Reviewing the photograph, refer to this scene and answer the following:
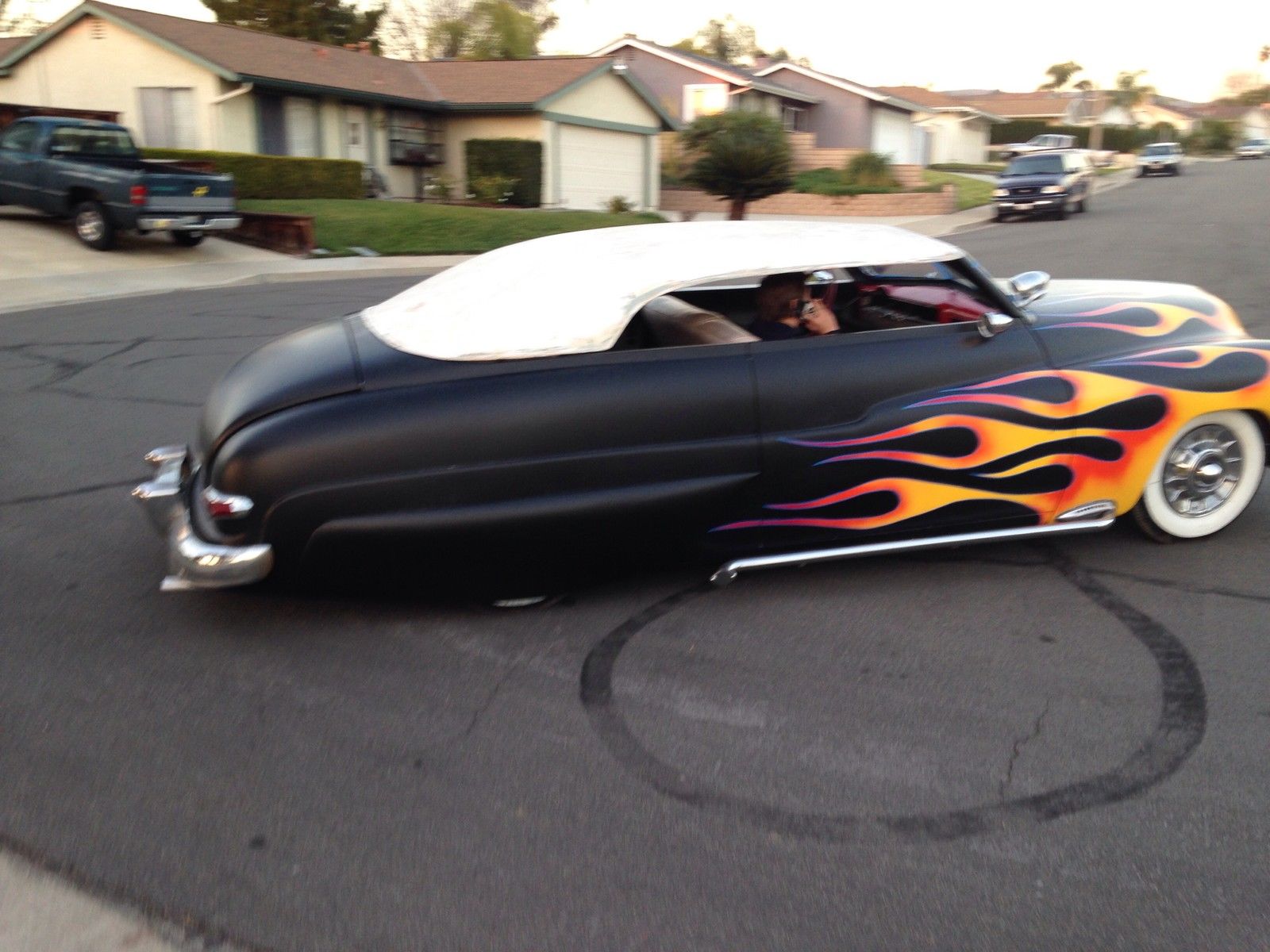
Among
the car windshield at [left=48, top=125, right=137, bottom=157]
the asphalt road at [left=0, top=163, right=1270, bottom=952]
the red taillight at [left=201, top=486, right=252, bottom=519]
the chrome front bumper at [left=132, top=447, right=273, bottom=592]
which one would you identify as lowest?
the asphalt road at [left=0, top=163, right=1270, bottom=952]

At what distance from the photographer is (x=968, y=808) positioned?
289 cm

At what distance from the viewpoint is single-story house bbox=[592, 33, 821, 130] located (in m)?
38.5

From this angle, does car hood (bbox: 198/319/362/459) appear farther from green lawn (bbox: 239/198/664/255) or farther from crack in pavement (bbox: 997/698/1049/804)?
green lawn (bbox: 239/198/664/255)

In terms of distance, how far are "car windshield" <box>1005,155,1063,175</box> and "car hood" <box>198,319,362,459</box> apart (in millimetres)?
25352

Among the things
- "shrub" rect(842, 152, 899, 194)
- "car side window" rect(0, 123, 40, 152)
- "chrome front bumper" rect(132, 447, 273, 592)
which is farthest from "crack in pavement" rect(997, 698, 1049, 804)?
"shrub" rect(842, 152, 899, 194)

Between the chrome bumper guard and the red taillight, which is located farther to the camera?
the chrome bumper guard

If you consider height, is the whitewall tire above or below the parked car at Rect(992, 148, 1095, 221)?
below

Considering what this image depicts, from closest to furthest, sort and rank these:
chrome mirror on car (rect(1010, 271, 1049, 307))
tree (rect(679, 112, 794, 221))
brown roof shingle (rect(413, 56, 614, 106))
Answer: chrome mirror on car (rect(1010, 271, 1049, 307)) < tree (rect(679, 112, 794, 221)) < brown roof shingle (rect(413, 56, 614, 106))

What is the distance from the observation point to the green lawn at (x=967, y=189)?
31.0 meters

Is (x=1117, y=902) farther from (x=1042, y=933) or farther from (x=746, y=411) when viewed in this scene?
(x=746, y=411)

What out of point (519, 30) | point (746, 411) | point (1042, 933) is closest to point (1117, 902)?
point (1042, 933)

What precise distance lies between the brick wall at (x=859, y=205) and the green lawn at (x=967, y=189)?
3.98ft

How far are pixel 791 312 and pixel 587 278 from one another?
2.73 ft

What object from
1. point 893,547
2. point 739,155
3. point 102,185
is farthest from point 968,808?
point 739,155
